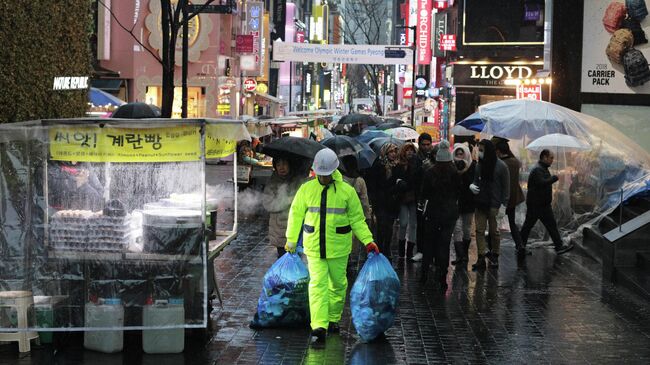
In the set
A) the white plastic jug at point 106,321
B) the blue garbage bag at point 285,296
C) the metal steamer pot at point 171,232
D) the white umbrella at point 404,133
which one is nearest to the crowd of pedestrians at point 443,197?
the blue garbage bag at point 285,296

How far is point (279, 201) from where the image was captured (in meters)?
11.1

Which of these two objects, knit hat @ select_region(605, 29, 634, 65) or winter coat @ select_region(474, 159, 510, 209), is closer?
winter coat @ select_region(474, 159, 510, 209)

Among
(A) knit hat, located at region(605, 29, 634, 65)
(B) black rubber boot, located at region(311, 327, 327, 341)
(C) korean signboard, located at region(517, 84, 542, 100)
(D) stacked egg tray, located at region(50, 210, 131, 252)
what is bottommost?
(B) black rubber boot, located at region(311, 327, 327, 341)

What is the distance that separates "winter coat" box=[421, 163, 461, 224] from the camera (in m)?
12.4

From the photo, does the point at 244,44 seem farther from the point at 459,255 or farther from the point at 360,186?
the point at 360,186

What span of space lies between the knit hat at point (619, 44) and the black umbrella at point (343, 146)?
308 inches

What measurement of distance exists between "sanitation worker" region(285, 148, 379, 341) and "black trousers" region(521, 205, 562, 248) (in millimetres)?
7111

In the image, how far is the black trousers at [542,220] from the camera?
52.1 feet

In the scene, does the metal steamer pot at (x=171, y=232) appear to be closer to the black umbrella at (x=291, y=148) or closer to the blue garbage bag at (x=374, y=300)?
the blue garbage bag at (x=374, y=300)

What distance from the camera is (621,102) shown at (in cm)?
2064

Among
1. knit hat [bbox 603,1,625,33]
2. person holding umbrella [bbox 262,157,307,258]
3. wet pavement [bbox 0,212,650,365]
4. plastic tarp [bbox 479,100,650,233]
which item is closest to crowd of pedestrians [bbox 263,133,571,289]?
person holding umbrella [bbox 262,157,307,258]

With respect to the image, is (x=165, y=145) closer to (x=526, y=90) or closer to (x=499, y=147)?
(x=499, y=147)

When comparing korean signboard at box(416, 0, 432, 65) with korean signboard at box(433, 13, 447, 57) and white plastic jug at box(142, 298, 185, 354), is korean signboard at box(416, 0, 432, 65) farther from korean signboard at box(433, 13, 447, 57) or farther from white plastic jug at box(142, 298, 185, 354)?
white plastic jug at box(142, 298, 185, 354)

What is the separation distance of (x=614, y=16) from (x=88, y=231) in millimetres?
14768
